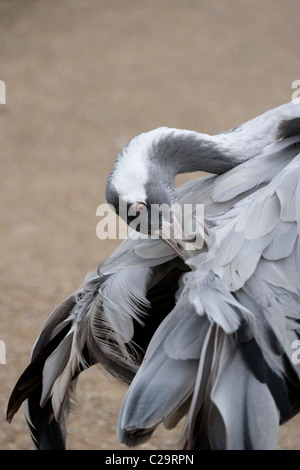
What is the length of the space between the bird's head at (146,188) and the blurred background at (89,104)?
1.48 m

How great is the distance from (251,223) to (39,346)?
101 centimetres

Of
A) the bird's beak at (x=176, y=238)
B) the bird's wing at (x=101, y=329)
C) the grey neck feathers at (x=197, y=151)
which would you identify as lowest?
the bird's wing at (x=101, y=329)

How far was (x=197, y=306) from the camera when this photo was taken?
7.25 feet

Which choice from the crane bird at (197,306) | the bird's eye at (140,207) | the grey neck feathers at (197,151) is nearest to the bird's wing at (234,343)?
the crane bird at (197,306)

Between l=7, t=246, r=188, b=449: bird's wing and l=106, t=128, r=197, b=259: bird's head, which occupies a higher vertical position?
l=106, t=128, r=197, b=259: bird's head

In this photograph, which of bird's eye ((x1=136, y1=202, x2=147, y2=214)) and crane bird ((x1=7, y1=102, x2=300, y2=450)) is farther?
bird's eye ((x1=136, y1=202, x2=147, y2=214))

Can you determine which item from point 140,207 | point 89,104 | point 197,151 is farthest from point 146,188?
point 89,104

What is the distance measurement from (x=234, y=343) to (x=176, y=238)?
1.84ft

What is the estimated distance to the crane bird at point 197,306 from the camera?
7.09 feet

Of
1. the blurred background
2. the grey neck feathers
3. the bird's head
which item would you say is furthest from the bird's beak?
the blurred background

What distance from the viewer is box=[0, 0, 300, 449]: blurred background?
4.91m

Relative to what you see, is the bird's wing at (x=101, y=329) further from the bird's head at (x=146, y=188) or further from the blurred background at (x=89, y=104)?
the blurred background at (x=89, y=104)

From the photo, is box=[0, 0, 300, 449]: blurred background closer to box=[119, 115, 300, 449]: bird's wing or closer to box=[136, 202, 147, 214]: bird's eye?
box=[136, 202, 147, 214]: bird's eye

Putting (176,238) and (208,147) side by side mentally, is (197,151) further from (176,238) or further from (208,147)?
(176,238)
